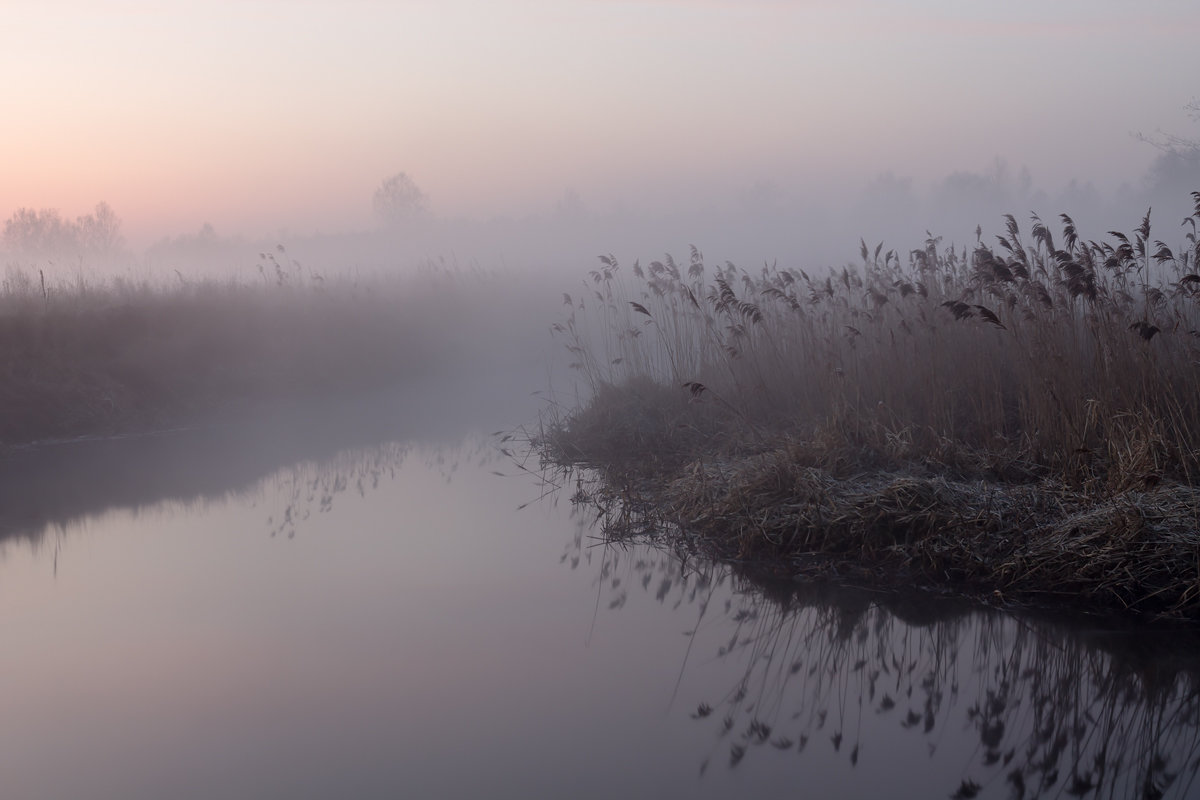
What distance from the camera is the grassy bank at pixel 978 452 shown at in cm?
462

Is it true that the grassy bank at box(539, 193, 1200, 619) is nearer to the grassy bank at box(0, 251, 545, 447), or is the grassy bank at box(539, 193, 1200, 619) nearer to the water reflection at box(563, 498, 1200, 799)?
the water reflection at box(563, 498, 1200, 799)

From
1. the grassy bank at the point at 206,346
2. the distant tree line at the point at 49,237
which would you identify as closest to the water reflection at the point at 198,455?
the grassy bank at the point at 206,346

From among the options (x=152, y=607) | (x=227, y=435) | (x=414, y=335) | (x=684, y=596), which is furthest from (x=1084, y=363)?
(x=414, y=335)

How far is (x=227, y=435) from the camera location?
426 inches

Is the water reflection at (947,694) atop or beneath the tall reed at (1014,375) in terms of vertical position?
beneath

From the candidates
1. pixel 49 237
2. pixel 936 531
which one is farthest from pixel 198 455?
pixel 49 237

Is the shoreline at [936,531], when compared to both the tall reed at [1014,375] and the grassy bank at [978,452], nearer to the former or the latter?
the grassy bank at [978,452]

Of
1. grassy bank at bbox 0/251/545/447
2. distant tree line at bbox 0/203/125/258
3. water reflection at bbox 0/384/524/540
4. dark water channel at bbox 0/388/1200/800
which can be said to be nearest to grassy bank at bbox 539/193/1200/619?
dark water channel at bbox 0/388/1200/800

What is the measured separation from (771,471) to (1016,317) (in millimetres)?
2571

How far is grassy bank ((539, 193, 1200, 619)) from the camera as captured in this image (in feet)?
15.1

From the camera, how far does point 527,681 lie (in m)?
4.09

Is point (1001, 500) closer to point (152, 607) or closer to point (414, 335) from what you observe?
point (152, 607)

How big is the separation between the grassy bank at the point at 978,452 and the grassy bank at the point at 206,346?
252 inches

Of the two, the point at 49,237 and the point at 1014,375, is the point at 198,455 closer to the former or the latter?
the point at 1014,375
